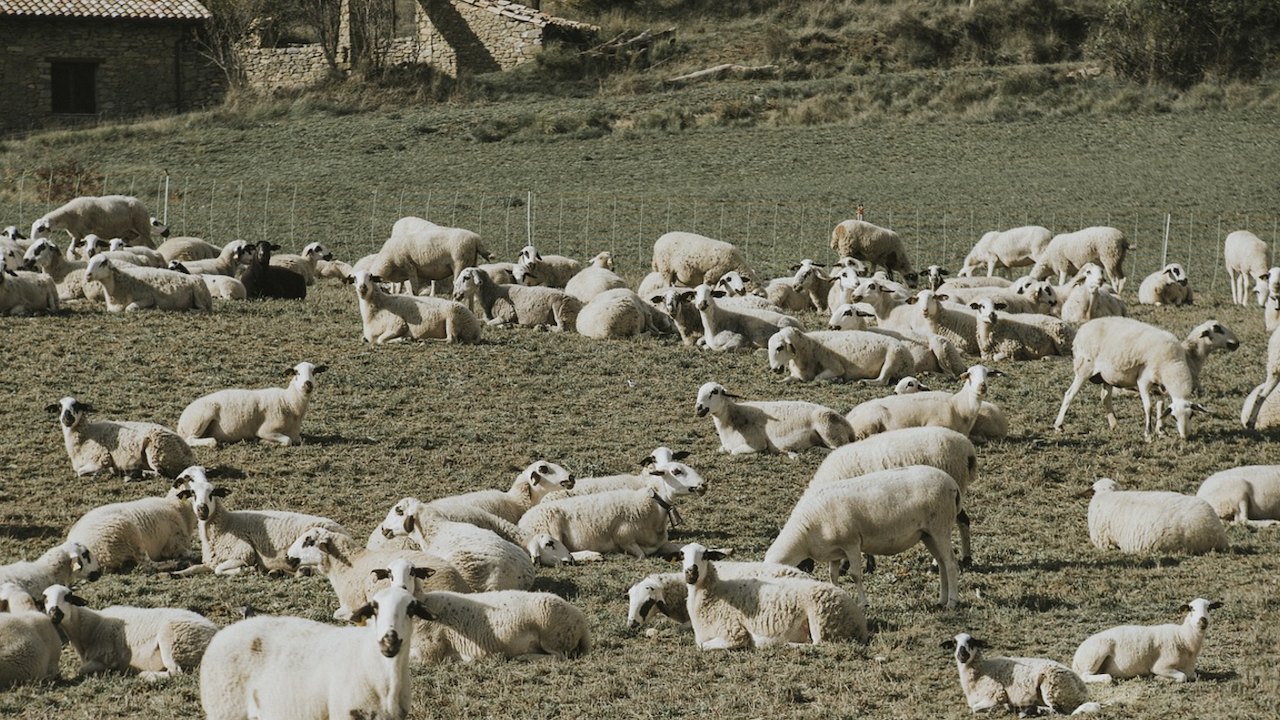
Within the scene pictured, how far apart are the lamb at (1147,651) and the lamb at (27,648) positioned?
20.5 feet

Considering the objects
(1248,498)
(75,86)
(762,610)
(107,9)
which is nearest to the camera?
(762,610)

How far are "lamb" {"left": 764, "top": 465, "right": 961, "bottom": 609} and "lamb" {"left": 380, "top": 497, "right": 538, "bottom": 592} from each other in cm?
183

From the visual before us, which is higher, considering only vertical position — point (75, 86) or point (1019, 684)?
point (75, 86)

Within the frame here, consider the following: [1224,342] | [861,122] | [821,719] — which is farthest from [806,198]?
[821,719]

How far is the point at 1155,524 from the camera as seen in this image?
1198cm

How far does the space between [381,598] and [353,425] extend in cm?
894

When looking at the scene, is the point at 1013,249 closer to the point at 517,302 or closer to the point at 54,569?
the point at 517,302

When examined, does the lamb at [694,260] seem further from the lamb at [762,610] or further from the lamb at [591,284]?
the lamb at [762,610]

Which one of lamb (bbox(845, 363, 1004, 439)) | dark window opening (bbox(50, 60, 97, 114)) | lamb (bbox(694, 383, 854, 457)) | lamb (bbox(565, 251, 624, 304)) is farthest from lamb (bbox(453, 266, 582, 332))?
dark window opening (bbox(50, 60, 97, 114))

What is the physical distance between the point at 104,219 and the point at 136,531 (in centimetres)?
1731

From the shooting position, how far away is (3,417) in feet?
52.7

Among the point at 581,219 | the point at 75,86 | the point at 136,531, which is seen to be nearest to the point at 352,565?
the point at 136,531

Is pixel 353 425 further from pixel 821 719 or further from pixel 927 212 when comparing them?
pixel 927 212

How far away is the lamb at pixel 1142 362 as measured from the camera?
16.1m
